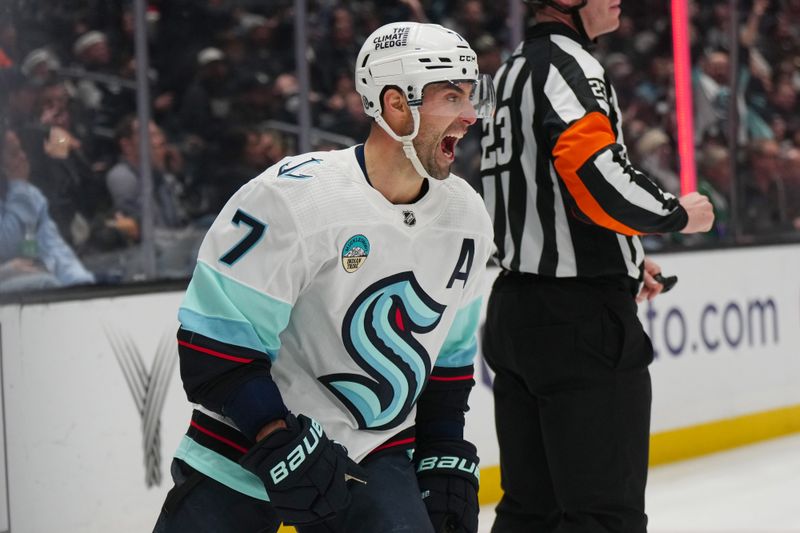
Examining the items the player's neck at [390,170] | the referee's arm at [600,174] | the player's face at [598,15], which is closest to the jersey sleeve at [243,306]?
the player's neck at [390,170]

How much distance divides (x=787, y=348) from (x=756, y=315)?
0.26 m

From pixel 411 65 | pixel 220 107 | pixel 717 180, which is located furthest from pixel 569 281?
pixel 717 180

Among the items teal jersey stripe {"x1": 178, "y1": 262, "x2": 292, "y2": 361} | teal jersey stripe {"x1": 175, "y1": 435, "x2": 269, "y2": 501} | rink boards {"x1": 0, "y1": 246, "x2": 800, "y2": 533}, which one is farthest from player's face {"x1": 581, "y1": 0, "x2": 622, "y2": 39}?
rink boards {"x1": 0, "y1": 246, "x2": 800, "y2": 533}

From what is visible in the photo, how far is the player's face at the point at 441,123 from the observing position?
1.51 m

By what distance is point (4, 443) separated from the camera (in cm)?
282

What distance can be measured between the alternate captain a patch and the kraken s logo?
0.12 ft

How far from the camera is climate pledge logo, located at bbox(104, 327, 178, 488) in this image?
3016 millimetres

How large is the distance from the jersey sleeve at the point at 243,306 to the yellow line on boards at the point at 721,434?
124 inches

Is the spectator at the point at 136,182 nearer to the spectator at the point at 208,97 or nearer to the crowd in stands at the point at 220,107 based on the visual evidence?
the crowd in stands at the point at 220,107

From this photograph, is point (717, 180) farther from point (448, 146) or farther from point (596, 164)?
point (448, 146)

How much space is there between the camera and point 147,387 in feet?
9.98

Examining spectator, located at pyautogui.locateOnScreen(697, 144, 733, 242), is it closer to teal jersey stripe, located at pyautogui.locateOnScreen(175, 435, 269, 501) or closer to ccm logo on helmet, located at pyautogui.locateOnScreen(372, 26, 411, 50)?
ccm logo on helmet, located at pyautogui.locateOnScreen(372, 26, 411, 50)

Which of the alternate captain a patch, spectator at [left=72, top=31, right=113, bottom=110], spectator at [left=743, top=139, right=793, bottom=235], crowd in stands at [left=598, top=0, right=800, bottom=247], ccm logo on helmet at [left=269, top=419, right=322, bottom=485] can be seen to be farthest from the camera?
crowd in stands at [left=598, top=0, right=800, bottom=247]

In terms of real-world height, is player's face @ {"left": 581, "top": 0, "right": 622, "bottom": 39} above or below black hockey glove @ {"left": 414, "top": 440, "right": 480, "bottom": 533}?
above
